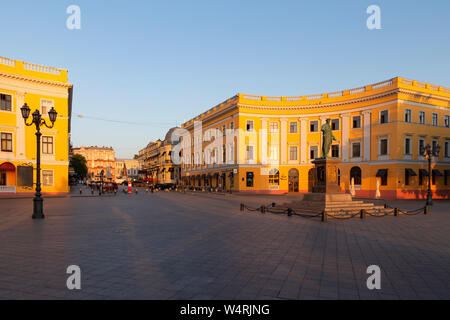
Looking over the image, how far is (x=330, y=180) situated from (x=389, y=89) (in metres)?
24.3

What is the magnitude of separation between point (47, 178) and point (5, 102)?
954cm

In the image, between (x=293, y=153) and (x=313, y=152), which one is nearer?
(x=313, y=152)

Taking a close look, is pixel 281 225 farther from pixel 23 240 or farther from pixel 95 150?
pixel 95 150

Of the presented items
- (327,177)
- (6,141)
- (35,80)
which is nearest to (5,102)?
(35,80)

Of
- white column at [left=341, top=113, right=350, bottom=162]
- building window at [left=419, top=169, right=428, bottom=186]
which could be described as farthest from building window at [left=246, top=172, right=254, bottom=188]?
building window at [left=419, top=169, right=428, bottom=186]

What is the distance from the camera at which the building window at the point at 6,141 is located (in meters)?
32.4

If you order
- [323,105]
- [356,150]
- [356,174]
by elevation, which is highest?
[323,105]

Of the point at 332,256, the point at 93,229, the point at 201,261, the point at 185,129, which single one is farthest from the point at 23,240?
the point at 185,129

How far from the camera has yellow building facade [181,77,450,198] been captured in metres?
36.4

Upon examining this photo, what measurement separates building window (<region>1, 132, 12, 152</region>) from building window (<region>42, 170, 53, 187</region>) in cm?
436

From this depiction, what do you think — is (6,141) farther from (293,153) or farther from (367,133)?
(367,133)

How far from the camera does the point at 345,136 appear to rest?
42.4m

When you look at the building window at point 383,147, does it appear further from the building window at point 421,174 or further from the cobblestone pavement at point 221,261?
the cobblestone pavement at point 221,261

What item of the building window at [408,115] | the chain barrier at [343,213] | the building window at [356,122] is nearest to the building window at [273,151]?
the building window at [356,122]
